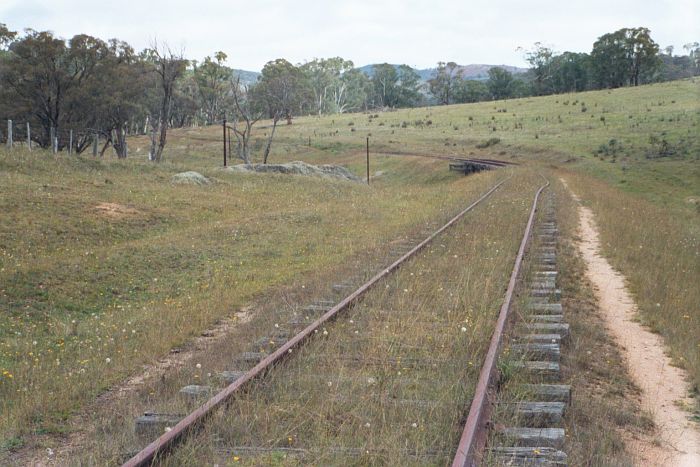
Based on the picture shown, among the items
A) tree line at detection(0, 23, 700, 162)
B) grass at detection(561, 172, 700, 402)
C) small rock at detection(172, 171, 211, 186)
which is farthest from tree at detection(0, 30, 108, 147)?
grass at detection(561, 172, 700, 402)

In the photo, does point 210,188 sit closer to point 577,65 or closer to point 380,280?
point 380,280

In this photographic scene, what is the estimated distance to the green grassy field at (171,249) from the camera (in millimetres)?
7883

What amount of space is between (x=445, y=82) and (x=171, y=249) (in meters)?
131

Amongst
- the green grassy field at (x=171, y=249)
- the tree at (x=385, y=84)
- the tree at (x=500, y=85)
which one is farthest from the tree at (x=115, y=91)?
the tree at (x=385, y=84)

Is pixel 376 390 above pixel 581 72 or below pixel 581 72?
below

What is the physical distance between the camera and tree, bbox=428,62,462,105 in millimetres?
138363

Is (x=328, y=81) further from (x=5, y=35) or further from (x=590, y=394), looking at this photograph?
(x=590, y=394)

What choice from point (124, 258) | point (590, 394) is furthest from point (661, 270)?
point (124, 258)

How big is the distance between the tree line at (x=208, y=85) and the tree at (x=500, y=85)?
191mm

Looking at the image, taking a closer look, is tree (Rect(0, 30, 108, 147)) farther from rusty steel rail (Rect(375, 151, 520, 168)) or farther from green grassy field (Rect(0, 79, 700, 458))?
rusty steel rail (Rect(375, 151, 520, 168))

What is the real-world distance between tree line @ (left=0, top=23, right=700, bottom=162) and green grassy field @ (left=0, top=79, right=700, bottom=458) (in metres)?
16.4

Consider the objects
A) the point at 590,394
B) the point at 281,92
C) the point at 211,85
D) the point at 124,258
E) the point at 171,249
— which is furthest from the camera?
the point at 211,85

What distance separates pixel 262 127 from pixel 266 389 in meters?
93.7

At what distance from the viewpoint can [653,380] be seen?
269 inches
